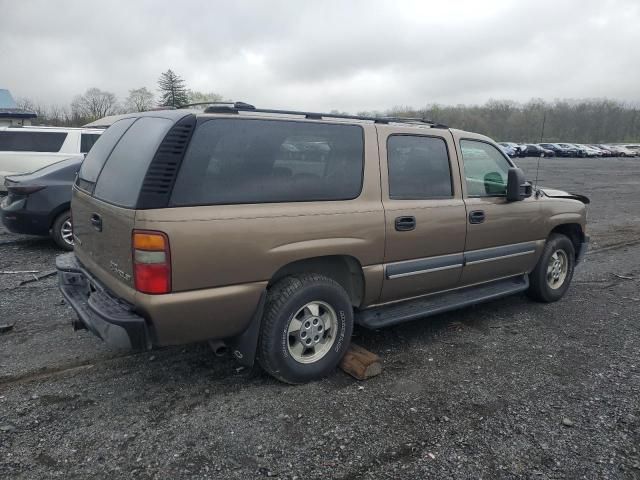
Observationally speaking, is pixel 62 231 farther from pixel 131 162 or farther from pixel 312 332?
pixel 312 332

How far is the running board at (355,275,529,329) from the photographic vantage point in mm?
4023

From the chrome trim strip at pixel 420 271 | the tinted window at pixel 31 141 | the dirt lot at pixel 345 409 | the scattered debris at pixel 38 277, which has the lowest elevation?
the dirt lot at pixel 345 409

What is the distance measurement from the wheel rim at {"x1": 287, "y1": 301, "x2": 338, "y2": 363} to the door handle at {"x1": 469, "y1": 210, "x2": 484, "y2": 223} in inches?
62.7

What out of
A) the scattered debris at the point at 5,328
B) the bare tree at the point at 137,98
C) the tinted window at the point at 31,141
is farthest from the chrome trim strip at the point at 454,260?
the bare tree at the point at 137,98

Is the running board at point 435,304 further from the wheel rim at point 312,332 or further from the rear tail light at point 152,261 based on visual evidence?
the rear tail light at point 152,261

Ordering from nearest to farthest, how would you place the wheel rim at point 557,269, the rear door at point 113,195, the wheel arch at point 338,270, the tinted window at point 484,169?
the rear door at point 113,195
the wheel arch at point 338,270
the tinted window at point 484,169
the wheel rim at point 557,269

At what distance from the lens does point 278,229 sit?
3.27 metres

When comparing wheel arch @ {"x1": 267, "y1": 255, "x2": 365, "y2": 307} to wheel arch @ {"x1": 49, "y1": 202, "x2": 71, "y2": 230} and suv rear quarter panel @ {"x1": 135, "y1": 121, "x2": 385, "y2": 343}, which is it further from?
wheel arch @ {"x1": 49, "y1": 202, "x2": 71, "y2": 230}

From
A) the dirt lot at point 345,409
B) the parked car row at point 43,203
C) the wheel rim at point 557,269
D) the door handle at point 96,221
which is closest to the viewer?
the dirt lot at point 345,409

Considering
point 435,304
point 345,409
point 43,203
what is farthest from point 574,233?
point 43,203

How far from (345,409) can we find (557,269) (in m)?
3.48

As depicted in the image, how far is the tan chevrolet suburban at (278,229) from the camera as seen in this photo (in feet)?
9.82

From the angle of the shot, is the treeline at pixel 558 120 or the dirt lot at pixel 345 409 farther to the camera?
the treeline at pixel 558 120

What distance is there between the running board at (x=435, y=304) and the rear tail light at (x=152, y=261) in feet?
5.47
